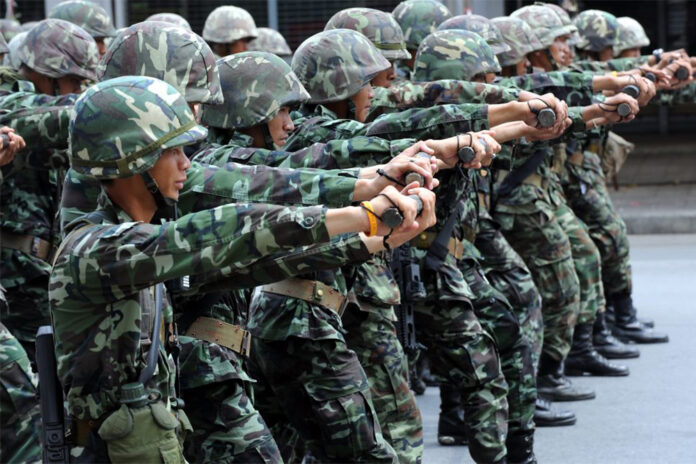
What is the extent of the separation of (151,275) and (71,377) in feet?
1.38

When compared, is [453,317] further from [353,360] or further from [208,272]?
[208,272]

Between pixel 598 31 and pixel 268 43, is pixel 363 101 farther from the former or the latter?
pixel 268 43

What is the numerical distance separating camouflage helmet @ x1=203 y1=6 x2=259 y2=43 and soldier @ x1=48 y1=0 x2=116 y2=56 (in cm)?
189

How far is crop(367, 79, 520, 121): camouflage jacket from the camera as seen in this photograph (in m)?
6.10

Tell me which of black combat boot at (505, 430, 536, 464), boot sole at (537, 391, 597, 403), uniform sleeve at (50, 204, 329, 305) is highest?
uniform sleeve at (50, 204, 329, 305)

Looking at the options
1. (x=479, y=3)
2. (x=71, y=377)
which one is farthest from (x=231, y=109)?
(x=479, y=3)

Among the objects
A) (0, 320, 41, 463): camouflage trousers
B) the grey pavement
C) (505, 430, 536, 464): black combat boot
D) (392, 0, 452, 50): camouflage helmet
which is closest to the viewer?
(0, 320, 41, 463): camouflage trousers

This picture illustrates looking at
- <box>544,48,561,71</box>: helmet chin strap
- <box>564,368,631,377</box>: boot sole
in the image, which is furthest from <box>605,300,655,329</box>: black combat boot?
<box>544,48,561,71</box>: helmet chin strap

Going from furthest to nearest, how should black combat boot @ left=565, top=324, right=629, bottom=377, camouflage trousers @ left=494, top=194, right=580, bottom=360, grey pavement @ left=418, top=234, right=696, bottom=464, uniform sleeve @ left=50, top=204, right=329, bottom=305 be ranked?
1. black combat boot @ left=565, top=324, right=629, bottom=377
2. camouflage trousers @ left=494, top=194, right=580, bottom=360
3. grey pavement @ left=418, top=234, right=696, bottom=464
4. uniform sleeve @ left=50, top=204, right=329, bottom=305

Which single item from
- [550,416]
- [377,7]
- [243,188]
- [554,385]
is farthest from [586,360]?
[377,7]

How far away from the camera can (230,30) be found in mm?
10812

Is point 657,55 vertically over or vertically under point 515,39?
under

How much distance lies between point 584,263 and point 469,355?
9.03 ft

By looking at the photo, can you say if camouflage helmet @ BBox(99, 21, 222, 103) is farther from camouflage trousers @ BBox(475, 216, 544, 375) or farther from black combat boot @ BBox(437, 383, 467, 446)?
black combat boot @ BBox(437, 383, 467, 446)
